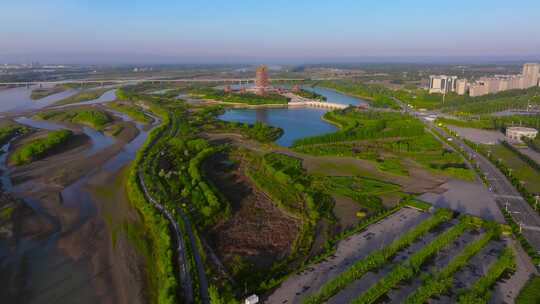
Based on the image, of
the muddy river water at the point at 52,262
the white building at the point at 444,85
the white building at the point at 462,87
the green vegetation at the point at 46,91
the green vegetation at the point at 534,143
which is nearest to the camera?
the muddy river water at the point at 52,262

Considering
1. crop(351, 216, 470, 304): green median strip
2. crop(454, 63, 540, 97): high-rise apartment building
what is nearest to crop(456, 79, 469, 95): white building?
crop(454, 63, 540, 97): high-rise apartment building

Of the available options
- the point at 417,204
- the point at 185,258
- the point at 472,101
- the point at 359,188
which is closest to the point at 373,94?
the point at 472,101

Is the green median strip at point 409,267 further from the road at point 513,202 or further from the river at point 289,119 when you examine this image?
the river at point 289,119

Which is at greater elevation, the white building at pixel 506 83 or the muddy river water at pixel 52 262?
the white building at pixel 506 83

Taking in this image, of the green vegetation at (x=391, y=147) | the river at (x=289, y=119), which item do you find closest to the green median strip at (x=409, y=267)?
the green vegetation at (x=391, y=147)

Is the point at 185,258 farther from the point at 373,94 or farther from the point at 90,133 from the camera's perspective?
the point at 373,94

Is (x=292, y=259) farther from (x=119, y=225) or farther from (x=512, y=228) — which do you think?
(x=512, y=228)
